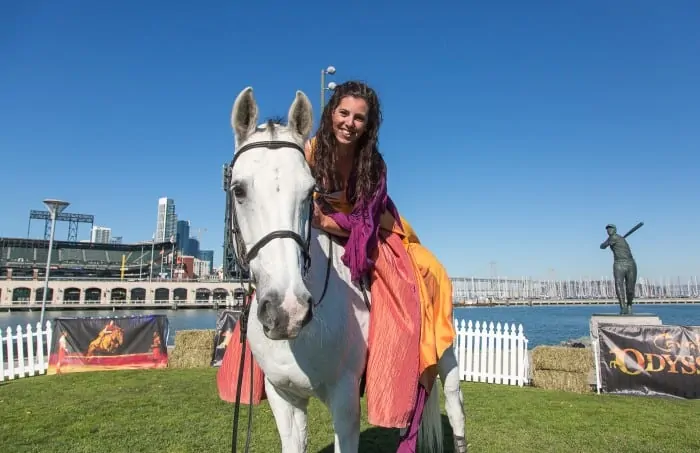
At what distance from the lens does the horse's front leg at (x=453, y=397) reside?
3.40 metres

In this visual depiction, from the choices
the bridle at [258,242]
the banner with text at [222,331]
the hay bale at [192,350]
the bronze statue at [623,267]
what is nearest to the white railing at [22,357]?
the hay bale at [192,350]

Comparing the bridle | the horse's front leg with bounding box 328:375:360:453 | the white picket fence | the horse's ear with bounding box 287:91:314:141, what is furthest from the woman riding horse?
the white picket fence

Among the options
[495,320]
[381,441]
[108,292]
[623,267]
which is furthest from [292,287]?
[108,292]

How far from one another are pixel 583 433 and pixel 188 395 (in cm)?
769

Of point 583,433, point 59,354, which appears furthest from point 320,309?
point 59,354

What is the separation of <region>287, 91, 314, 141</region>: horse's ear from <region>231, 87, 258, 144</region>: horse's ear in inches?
7.1

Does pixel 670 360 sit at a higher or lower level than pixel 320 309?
lower

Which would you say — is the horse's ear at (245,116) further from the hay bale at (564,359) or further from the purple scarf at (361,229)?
the hay bale at (564,359)

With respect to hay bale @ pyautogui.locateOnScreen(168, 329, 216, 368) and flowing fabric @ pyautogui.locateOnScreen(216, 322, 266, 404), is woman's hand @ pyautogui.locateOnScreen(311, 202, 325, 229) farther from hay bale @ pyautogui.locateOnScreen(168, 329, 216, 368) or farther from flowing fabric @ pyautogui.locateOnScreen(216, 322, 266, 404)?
hay bale @ pyautogui.locateOnScreen(168, 329, 216, 368)

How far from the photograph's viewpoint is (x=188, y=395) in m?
9.33

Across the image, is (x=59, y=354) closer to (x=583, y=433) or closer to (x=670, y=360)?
(x=583, y=433)

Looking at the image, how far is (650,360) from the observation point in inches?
382

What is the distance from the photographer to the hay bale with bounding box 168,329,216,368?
14031 millimetres

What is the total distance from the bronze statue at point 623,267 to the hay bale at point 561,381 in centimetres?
292
